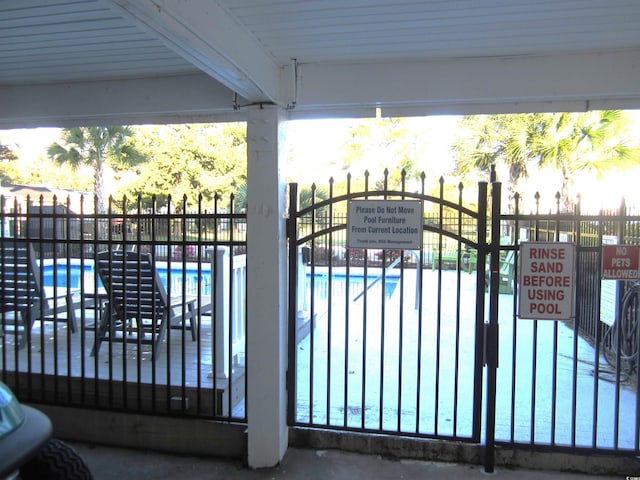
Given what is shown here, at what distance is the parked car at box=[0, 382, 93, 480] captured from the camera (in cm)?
148

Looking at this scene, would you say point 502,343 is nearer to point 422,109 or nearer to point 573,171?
point 422,109

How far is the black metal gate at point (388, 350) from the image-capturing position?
333cm

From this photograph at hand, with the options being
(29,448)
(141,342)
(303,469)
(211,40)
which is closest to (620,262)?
(303,469)

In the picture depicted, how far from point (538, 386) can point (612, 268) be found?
6.66 feet

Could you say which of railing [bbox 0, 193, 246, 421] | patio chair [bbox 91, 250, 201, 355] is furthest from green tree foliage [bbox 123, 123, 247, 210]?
railing [bbox 0, 193, 246, 421]

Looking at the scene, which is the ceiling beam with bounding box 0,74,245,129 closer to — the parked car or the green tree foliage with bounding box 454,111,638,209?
the parked car

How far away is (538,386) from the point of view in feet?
15.4

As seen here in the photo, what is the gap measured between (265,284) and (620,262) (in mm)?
2636

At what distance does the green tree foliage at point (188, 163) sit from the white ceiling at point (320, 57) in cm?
1609

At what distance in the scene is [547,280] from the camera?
317 cm

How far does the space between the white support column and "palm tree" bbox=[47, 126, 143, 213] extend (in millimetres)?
14954

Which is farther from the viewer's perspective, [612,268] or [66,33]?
[612,268]

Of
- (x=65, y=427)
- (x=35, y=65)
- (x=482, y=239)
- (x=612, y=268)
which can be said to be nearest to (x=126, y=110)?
(x=35, y=65)

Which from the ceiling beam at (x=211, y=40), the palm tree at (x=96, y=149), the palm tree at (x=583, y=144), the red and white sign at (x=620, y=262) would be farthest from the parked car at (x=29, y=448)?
the palm tree at (x=96, y=149)
